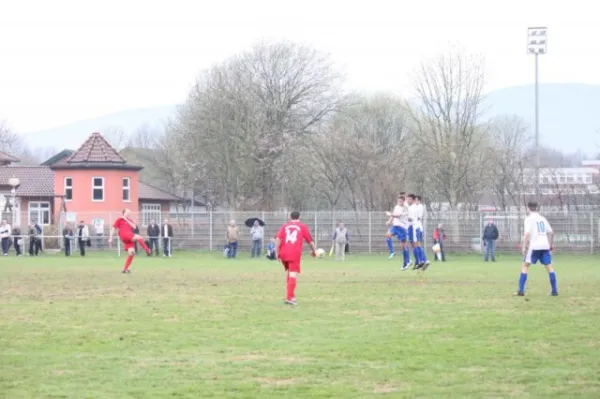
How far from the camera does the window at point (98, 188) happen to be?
6688 cm

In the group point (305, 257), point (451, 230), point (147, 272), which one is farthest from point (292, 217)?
point (451, 230)

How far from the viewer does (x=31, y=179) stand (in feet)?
251

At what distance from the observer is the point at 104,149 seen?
222 ft

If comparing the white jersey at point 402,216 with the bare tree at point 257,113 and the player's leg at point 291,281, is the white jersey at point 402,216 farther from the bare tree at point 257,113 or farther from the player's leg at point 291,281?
the bare tree at point 257,113

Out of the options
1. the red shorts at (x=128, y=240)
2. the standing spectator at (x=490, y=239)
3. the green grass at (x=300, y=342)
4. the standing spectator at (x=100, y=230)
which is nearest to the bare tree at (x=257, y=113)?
the standing spectator at (x=100, y=230)

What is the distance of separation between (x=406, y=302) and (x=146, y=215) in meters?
39.0

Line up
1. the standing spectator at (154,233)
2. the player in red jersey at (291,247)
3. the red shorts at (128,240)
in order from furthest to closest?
the standing spectator at (154,233)
the red shorts at (128,240)
the player in red jersey at (291,247)

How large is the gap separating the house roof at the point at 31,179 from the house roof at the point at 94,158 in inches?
291

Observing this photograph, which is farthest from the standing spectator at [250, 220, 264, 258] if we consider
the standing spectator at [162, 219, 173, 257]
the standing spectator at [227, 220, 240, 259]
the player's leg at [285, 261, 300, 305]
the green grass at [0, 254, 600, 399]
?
the player's leg at [285, 261, 300, 305]

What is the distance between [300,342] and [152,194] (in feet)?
230

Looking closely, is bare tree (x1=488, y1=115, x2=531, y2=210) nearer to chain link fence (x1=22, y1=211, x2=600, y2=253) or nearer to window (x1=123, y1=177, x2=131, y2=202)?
chain link fence (x1=22, y1=211, x2=600, y2=253)

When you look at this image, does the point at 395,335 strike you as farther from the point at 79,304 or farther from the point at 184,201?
the point at 184,201

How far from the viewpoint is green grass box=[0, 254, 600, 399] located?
35.1ft

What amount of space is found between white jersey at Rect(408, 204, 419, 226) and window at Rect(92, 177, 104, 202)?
43.1m
